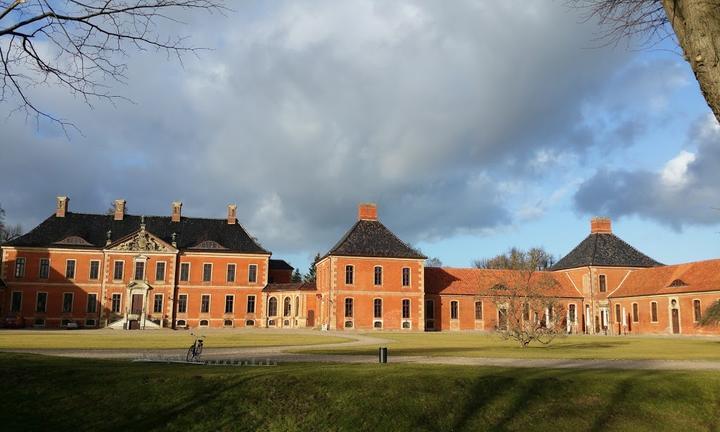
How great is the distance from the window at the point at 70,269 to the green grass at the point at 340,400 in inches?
1576

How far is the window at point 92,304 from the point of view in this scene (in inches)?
1927

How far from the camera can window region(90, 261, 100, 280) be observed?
49.6 meters

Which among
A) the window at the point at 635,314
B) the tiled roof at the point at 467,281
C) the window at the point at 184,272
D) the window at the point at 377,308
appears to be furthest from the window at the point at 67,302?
the window at the point at 635,314

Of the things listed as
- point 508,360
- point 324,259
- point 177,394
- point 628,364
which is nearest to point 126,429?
point 177,394

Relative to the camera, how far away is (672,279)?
4550 centimetres

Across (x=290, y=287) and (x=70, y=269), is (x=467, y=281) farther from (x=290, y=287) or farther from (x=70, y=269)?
(x=70, y=269)

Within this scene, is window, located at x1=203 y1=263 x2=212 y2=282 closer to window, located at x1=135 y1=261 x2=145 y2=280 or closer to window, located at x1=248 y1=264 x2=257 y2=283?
window, located at x1=248 y1=264 x2=257 y2=283

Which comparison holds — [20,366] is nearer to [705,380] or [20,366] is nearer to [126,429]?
[126,429]

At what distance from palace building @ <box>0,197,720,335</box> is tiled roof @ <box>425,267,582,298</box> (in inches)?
5.3

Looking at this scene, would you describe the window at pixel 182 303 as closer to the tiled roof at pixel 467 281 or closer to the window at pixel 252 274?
the window at pixel 252 274

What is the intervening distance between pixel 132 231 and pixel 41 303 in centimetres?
900

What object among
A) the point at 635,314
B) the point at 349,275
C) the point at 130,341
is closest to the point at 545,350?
the point at 130,341

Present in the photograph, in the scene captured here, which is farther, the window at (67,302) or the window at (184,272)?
the window at (184,272)

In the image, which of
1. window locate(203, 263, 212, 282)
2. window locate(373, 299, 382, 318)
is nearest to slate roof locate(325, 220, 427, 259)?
window locate(373, 299, 382, 318)
